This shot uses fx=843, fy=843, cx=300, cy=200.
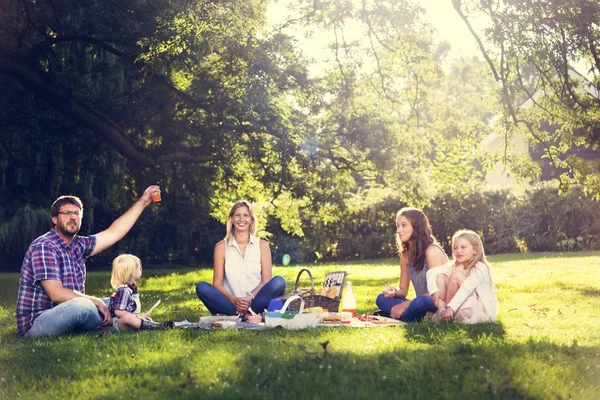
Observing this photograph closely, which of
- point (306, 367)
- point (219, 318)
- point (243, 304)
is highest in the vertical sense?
point (243, 304)

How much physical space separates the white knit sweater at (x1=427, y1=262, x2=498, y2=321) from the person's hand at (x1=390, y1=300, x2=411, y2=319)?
0.51 meters

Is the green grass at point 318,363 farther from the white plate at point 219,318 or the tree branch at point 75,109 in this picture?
the tree branch at point 75,109

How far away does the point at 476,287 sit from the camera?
875cm

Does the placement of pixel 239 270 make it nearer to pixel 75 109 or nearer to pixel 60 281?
pixel 60 281

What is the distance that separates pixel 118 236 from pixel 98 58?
10.5 m

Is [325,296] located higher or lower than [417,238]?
lower

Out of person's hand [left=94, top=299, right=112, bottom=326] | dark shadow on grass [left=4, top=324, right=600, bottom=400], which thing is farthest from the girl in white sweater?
person's hand [left=94, top=299, right=112, bottom=326]

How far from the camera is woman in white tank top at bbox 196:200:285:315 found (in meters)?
9.94

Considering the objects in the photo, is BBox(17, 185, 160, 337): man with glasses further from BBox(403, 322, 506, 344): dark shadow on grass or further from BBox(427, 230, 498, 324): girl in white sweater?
BBox(427, 230, 498, 324): girl in white sweater

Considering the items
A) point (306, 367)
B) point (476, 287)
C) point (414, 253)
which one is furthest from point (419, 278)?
point (306, 367)

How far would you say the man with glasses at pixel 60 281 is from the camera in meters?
8.46

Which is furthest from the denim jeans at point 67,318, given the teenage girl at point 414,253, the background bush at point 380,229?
the background bush at point 380,229

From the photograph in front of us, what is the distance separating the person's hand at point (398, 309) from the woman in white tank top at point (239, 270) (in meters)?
1.35

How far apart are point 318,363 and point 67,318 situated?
3197mm
